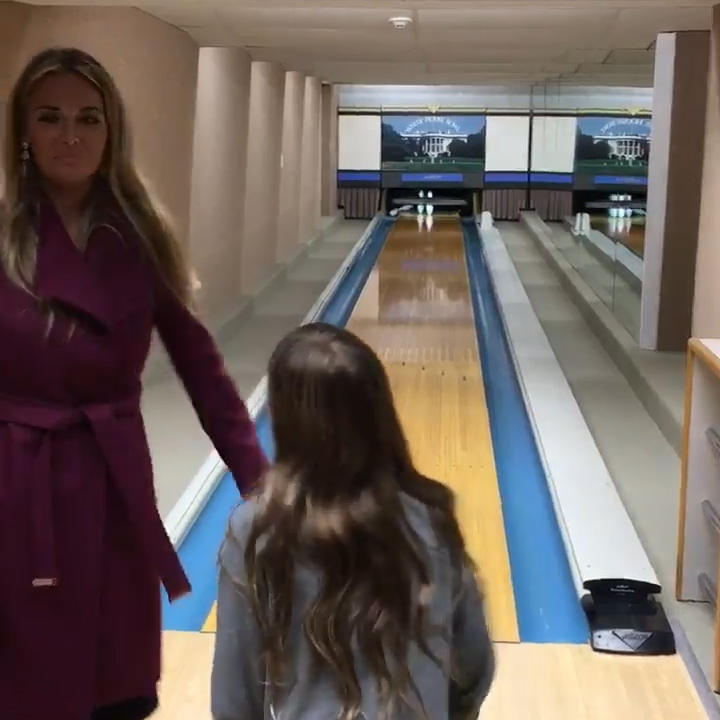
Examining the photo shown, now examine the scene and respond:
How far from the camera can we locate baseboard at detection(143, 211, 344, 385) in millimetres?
5945

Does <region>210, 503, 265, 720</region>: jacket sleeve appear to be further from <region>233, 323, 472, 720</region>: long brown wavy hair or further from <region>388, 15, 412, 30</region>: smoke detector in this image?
<region>388, 15, 412, 30</region>: smoke detector

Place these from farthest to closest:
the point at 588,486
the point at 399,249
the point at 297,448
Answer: the point at 399,249 → the point at 588,486 → the point at 297,448

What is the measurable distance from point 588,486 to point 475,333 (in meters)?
3.82

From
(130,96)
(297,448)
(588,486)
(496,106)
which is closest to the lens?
(297,448)

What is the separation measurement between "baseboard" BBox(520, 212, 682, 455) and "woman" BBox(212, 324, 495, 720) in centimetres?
373

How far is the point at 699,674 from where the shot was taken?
9.14ft

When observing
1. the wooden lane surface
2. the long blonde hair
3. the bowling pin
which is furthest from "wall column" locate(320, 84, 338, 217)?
the long blonde hair

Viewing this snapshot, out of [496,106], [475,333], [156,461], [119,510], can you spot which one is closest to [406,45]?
[475,333]

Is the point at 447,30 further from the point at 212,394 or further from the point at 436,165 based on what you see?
the point at 436,165

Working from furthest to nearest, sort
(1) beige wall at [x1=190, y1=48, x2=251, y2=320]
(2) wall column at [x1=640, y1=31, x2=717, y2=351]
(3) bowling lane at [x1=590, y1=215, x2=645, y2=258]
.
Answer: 1. (3) bowling lane at [x1=590, y1=215, x2=645, y2=258]
2. (1) beige wall at [x1=190, y1=48, x2=251, y2=320]
3. (2) wall column at [x1=640, y1=31, x2=717, y2=351]

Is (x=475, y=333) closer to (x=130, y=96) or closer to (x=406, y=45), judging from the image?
(x=406, y=45)

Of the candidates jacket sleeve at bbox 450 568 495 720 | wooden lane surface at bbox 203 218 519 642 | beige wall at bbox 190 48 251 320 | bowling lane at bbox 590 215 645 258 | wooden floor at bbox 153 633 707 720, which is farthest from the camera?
bowling lane at bbox 590 215 645 258

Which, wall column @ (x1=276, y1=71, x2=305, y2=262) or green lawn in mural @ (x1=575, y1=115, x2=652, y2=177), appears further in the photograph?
green lawn in mural @ (x1=575, y1=115, x2=652, y2=177)

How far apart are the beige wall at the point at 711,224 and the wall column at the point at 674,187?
103cm
